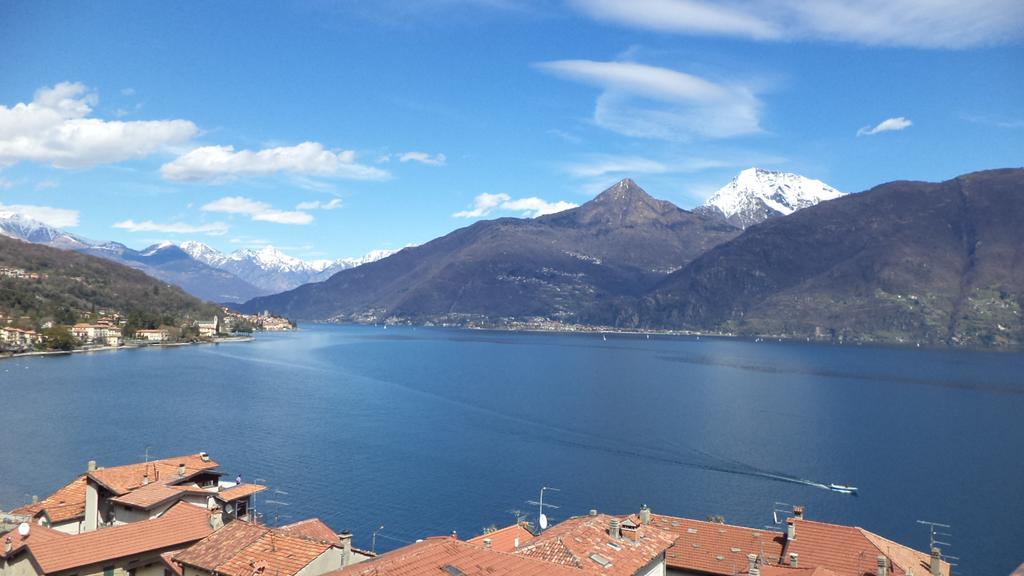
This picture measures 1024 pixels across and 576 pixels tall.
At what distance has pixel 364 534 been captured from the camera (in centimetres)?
4106

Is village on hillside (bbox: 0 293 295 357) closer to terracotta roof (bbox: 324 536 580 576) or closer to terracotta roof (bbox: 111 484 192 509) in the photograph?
terracotta roof (bbox: 111 484 192 509)

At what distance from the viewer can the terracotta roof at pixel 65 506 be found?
26.0m

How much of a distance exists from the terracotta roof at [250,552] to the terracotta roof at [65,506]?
30.0 ft

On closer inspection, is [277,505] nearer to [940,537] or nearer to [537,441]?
[537,441]

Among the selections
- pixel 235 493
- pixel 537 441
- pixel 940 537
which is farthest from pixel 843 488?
pixel 235 493

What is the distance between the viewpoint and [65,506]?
26.5 metres

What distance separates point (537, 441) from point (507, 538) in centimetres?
4541

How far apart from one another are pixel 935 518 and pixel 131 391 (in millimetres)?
86573

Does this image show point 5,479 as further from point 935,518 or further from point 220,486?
point 935,518

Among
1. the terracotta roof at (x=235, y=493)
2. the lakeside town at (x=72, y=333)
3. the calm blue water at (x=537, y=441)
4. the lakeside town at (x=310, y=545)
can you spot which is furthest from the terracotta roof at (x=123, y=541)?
the lakeside town at (x=72, y=333)

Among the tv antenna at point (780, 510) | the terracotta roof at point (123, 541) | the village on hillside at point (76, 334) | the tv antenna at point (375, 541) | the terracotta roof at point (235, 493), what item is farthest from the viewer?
the village on hillside at point (76, 334)

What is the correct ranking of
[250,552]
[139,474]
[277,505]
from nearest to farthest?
[250,552]
[139,474]
[277,505]

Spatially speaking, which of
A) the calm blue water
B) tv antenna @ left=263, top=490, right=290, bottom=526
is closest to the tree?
the calm blue water

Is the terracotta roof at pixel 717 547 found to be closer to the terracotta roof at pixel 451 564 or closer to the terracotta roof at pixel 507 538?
the terracotta roof at pixel 507 538
